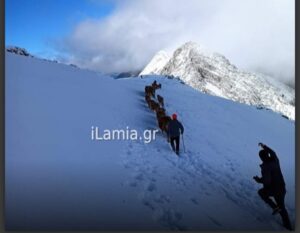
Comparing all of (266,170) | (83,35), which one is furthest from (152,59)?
(266,170)

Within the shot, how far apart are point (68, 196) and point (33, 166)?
0.63 meters

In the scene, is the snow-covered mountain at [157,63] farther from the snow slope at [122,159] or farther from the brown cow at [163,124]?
the brown cow at [163,124]

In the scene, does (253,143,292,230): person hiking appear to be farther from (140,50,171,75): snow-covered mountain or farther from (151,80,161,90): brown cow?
(140,50,171,75): snow-covered mountain

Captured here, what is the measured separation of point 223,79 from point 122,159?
6.11 feet

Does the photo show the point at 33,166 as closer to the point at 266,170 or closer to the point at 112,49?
the point at 112,49

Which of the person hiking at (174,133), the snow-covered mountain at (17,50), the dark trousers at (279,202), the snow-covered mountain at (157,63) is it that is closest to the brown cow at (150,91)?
the snow-covered mountain at (157,63)

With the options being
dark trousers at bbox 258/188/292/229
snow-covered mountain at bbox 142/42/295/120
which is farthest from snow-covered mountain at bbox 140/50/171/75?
dark trousers at bbox 258/188/292/229

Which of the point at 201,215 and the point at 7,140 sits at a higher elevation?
the point at 7,140

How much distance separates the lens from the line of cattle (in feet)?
24.4

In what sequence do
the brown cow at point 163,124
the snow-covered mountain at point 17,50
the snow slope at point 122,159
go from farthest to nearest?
1. the brown cow at point 163,124
2. the snow-covered mountain at point 17,50
3. the snow slope at point 122,159

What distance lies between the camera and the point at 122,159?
7.29 meters

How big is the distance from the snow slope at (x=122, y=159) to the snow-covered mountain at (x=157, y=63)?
0.12 m

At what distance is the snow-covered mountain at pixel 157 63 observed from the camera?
7473 mm

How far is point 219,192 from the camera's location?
7.34 meters
